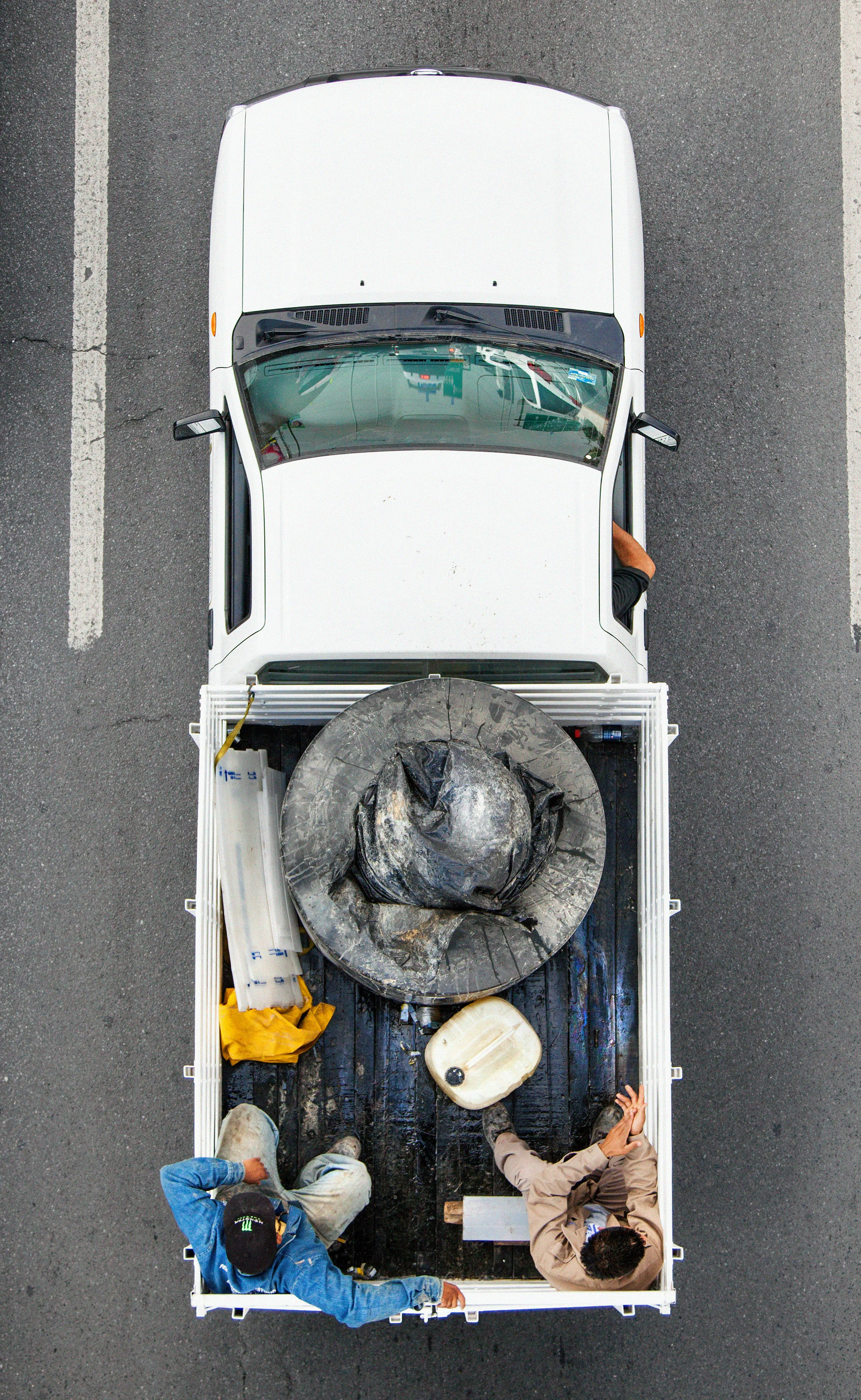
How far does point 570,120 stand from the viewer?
4.21 m

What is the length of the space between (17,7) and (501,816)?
17.7 feet

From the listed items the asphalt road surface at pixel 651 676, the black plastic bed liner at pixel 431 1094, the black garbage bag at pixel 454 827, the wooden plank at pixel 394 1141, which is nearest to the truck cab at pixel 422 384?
the black plastic bed liner at pixel 431 1094

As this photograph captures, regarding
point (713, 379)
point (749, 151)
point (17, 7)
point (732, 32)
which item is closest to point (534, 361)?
point (713, 379)

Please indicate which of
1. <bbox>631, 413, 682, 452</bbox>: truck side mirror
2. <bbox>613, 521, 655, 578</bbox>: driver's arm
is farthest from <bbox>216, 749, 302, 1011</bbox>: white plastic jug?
<bbox>631, 413, 682, 452</bbox>: truck side mirror

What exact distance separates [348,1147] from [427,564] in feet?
7.50

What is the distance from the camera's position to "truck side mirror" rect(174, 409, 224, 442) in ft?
A: 13.4

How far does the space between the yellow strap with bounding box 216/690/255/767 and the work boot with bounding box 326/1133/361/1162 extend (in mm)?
1545

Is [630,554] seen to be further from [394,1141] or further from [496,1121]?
[394,1141]

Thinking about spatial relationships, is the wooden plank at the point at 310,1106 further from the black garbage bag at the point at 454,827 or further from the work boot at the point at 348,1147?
the black garbage bag at the point at 454,827

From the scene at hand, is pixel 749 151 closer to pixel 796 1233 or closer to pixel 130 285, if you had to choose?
pixel 130 285

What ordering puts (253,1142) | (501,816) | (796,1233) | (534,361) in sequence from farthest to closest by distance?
1. (796,1233)
2. (534,361)
3. (253,1142)
4. (501,816)

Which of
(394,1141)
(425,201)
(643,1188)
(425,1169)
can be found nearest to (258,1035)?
(394,1141)

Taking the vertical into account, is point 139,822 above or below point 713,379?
below

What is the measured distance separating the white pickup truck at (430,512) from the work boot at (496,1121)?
0.05 metres
